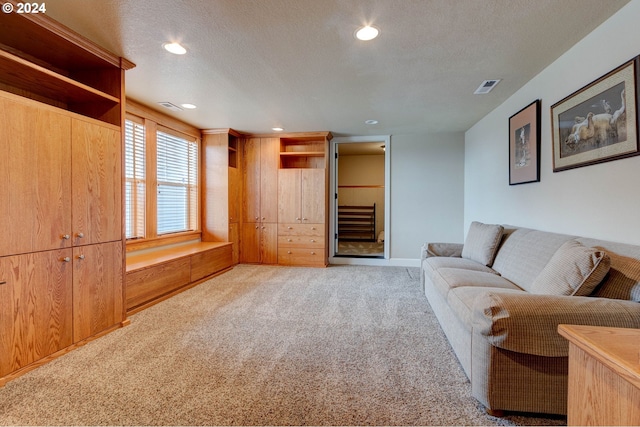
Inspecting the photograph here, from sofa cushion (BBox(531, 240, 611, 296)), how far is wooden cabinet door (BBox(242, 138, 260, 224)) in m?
4.37

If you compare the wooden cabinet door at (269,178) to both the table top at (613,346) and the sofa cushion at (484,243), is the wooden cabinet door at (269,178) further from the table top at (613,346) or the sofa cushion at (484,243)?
the table top at (613,346)

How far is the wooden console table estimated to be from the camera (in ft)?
2.44

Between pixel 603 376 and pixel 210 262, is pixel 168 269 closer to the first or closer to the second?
pixel 210 262

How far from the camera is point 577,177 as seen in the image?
2.16 m

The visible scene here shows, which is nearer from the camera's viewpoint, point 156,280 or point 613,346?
point 613,346

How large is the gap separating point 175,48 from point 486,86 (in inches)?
118

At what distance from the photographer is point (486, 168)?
156 inches

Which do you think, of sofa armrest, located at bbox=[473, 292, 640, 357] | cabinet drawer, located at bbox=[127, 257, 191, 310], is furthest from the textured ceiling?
cabinet drawer, located at bbox=[127, 257, 191, 310]

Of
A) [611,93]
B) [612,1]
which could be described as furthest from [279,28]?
[611,93]

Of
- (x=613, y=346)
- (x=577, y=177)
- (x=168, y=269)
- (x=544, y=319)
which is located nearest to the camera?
(x=613, y=346)

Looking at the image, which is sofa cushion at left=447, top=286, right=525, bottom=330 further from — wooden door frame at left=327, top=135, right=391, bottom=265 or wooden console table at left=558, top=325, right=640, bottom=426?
wooden door frame at left=327, top=135, right=391, bottom=265

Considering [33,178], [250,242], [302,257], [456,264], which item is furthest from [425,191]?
[33,178]

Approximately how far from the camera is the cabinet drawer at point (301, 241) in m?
5.04

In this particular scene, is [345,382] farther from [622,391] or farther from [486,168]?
Result: [486,168]
